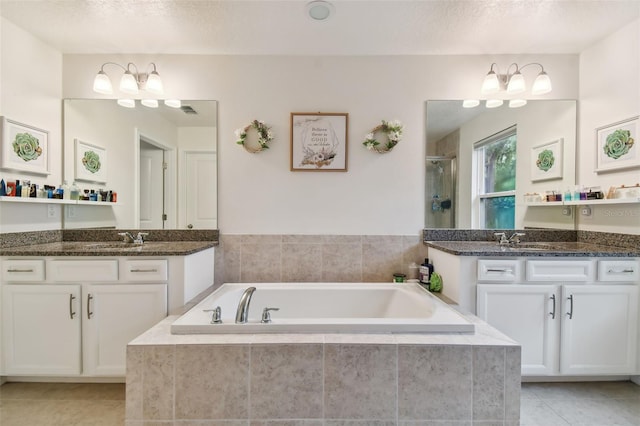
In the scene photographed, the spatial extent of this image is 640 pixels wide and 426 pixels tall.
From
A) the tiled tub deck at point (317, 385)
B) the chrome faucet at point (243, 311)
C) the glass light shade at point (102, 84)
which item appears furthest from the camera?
the glass light shade at point (102, 84)

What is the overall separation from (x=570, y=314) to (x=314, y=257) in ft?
5.70

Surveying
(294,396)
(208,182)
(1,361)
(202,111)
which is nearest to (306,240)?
(208,182)

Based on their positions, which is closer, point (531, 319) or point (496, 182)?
point (531, 319)

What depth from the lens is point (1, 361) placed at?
70.1 inches

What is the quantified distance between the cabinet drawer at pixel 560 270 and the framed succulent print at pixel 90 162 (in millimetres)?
3253

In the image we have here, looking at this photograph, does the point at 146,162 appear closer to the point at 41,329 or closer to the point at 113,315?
the point at 113,315

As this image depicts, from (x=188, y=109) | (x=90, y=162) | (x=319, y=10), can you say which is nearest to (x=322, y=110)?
(x=319, y=10)

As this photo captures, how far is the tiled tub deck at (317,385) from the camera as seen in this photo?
1252mm

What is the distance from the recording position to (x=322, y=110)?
2.28 metres

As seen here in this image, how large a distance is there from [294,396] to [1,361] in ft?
6.52

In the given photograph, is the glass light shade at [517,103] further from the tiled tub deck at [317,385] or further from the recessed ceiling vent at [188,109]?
the recessed ceiling vent at [188,109]

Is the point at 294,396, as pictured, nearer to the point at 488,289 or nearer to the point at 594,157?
the point at 488,289

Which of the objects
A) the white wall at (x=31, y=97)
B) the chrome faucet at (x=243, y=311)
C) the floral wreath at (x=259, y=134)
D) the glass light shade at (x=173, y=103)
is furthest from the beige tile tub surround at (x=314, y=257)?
the white wall at (x=31, y=97)

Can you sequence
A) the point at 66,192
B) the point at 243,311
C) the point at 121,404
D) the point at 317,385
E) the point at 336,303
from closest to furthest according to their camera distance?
1. the point at 317,385
2. the point at 243,311
3. the point at 121,404
4. the point at 336,303
5. the point at 66,192
